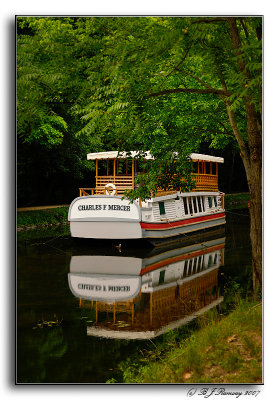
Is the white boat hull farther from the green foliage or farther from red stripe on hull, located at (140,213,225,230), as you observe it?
the green foliage

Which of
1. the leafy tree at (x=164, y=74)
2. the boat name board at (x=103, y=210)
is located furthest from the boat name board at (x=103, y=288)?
the boat name board at (x=103, y=210)

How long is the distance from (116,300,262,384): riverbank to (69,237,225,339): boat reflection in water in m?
1.62

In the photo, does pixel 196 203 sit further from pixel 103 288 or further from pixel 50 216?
pixel 103 288

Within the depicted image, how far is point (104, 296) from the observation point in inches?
403

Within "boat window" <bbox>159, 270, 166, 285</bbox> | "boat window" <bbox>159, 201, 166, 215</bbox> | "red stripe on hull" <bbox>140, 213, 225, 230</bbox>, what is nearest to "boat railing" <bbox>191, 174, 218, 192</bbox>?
"red stripe on hull" <bbox>140, 213, 225, 230</bbox>

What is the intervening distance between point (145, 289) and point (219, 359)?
540 cm

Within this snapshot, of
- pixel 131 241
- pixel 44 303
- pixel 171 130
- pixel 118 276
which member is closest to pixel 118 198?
pixel 131 241

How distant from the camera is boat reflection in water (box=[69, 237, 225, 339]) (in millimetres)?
8445

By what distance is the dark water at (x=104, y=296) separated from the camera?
699 centimetres

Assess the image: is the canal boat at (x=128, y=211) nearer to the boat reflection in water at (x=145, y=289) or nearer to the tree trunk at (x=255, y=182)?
the boat reflection in water at (x=145, y=289)

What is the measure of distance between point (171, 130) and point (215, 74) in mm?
1043

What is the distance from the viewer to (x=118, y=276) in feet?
39.9

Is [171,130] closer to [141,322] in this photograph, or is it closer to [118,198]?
[141,322]

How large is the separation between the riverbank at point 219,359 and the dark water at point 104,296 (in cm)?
72
